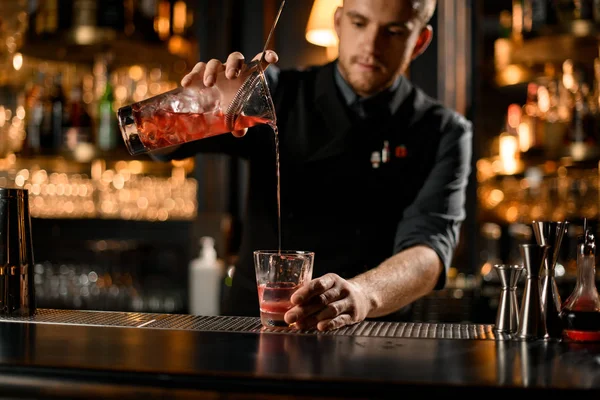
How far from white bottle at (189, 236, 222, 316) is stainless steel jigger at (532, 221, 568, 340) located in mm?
2103

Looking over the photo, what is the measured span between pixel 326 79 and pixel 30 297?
104cm

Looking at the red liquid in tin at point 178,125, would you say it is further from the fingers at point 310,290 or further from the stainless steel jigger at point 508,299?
the stainless steel jigger at point 508,299

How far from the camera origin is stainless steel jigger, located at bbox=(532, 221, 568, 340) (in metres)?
1.24

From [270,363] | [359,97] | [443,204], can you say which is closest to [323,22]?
[359,97]

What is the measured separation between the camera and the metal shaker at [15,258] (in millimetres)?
1428

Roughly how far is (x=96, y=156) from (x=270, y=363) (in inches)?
102

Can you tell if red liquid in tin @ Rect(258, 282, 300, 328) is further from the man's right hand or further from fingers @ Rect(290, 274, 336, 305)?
the man's right hand

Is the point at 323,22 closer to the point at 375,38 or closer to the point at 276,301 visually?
the point at 375,38

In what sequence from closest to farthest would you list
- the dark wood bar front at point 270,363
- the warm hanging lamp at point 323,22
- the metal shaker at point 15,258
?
the dark wood bar front at point 270,363 → the metal shaker at point 15,258 → the warm hanging lamp at point 323,22

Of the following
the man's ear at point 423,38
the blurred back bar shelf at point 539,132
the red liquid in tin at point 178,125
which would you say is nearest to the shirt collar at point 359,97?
the man's ear at point 423,38

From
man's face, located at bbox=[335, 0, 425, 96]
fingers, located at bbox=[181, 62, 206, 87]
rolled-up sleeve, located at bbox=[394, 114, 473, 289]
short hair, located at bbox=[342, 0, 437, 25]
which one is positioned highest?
short hair, located at bbox=[342, 0, 437, 25]

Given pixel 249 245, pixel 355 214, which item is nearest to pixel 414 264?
pixel 355 214

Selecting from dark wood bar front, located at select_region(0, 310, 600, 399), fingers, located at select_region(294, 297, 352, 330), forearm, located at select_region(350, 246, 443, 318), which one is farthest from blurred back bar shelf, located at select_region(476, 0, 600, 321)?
dark wood bar front, located at select_region(0, 310, 600, 399)

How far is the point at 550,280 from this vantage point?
4.12 ft
